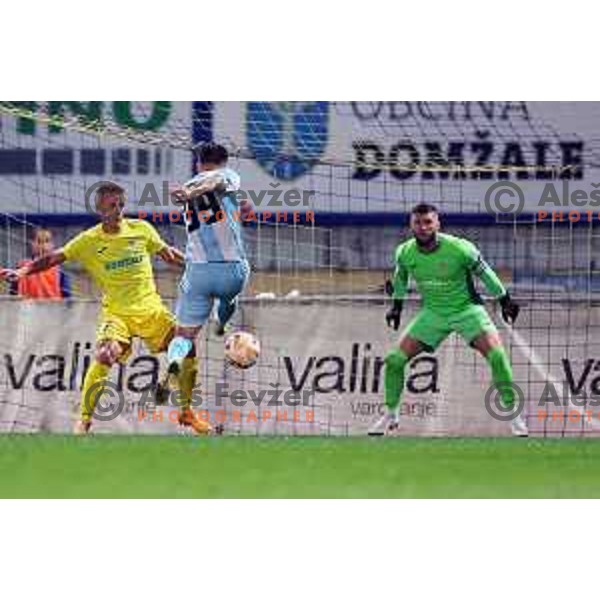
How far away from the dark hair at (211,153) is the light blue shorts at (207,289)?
71 cm

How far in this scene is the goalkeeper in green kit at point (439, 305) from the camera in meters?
11.1

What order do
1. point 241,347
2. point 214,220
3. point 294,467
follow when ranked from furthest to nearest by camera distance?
point 241,347 → point 214,220 → point 294,467

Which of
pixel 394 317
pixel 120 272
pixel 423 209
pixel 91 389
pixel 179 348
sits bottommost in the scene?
pixel 91 389

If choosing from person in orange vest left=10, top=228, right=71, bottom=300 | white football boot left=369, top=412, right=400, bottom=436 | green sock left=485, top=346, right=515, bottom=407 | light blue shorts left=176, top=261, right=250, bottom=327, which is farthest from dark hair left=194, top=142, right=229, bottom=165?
green sock left=485, top=346, right=515, bottom=407

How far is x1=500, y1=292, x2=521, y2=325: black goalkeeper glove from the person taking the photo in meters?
11.2

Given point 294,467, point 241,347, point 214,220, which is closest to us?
point 294,467

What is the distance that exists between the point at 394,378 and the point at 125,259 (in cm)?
206

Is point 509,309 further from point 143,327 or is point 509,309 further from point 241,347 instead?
point 143,327

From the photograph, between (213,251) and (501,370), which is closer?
(213,251)

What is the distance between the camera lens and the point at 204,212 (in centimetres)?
1102

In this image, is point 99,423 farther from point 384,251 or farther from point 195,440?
point 384,251

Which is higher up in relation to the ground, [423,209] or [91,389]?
[423,209]

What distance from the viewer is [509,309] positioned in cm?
1120

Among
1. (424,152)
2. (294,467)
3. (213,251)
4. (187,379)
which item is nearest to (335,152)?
(424,152)
